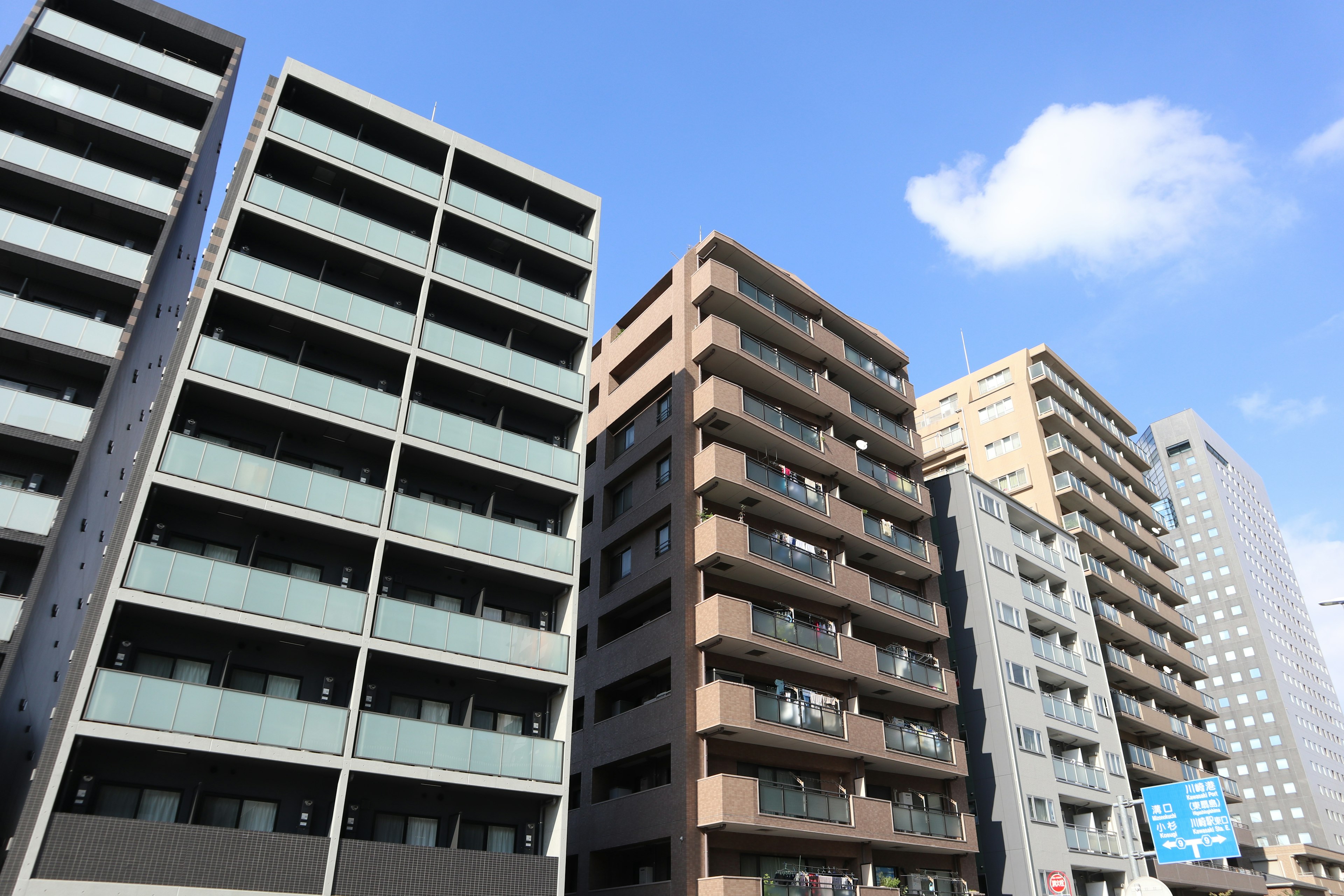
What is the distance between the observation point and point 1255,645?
122000mm

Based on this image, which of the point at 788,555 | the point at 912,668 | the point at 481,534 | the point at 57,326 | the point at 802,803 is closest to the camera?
the point at 481,534

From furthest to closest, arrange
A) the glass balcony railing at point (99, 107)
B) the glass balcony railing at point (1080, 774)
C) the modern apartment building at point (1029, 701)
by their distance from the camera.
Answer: the glass balcony railing at point (1080, 774), the modern apartment building at point (1029, 701), the glass balcony railing at point (99, 107)

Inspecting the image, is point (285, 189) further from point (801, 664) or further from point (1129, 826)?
point (1129, 826)

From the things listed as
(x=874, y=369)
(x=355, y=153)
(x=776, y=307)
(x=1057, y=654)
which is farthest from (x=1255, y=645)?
(x=355, y=153)

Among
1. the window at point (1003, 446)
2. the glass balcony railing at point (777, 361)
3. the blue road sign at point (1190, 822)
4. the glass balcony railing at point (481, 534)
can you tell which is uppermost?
the window at point (1003, 446)

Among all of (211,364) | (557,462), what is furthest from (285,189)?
(557,462)

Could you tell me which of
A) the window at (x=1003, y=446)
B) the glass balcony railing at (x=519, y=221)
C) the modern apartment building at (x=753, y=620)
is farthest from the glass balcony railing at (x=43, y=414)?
the window at (x=1003, y=446)

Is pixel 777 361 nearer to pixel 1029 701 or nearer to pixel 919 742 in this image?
pixel 919 742

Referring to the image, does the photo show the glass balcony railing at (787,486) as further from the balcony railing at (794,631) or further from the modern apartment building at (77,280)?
the modern apartment building at (77,280)

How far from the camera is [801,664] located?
1310 inches

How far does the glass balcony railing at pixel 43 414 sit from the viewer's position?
85.6 feet

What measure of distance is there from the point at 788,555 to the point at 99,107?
29.4 metres

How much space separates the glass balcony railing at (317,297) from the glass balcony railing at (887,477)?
69.9 feet

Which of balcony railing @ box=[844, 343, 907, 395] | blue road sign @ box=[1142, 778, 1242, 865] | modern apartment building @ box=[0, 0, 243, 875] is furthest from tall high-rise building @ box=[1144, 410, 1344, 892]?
modern apartment building @ box=[0, 0, 243, 875]
